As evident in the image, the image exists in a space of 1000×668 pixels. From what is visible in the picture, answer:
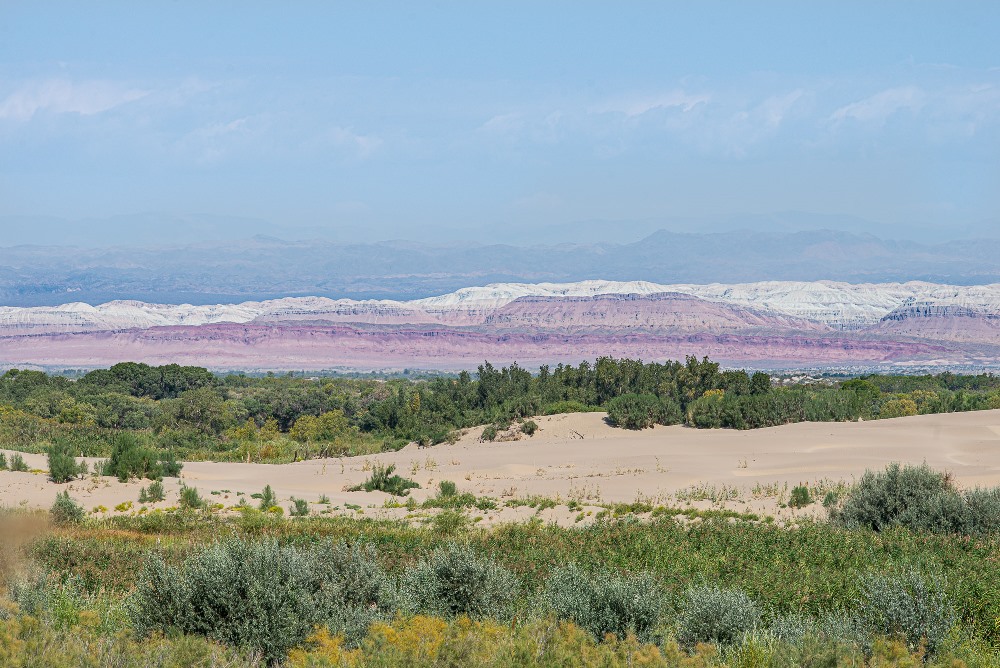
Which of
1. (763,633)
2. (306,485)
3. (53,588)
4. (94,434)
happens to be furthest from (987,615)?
(94,434)

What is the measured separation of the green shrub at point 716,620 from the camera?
8.70m

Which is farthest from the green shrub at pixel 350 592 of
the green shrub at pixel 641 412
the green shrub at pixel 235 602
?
the green shrub at pixel 641 412

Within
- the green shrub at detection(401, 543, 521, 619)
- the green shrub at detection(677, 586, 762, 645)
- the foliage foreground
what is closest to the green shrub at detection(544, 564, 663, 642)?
the foliage foreground

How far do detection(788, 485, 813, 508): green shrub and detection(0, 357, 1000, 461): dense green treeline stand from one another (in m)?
15.5

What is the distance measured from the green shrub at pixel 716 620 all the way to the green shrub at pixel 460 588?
5.94 ft

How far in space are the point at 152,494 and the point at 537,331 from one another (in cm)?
10292

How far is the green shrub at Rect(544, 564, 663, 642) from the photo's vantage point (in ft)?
29.4

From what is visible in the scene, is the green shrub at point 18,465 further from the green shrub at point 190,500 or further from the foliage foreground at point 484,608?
the foliage foreground at point 484,608

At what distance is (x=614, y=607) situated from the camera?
9094 millimetres

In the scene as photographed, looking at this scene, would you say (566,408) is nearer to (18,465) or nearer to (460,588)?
(18,465)

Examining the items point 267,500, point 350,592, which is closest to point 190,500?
point 267,500

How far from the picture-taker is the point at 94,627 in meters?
9.09

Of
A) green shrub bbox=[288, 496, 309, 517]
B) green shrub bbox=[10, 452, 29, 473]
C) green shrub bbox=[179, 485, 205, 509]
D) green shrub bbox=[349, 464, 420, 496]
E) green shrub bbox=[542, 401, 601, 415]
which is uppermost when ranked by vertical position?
green shrub bbox=[542, 401, 601, 415]

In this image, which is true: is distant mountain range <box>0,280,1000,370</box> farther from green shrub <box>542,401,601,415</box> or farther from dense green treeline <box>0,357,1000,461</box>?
green shrub <box>542,401,601,415</box>
